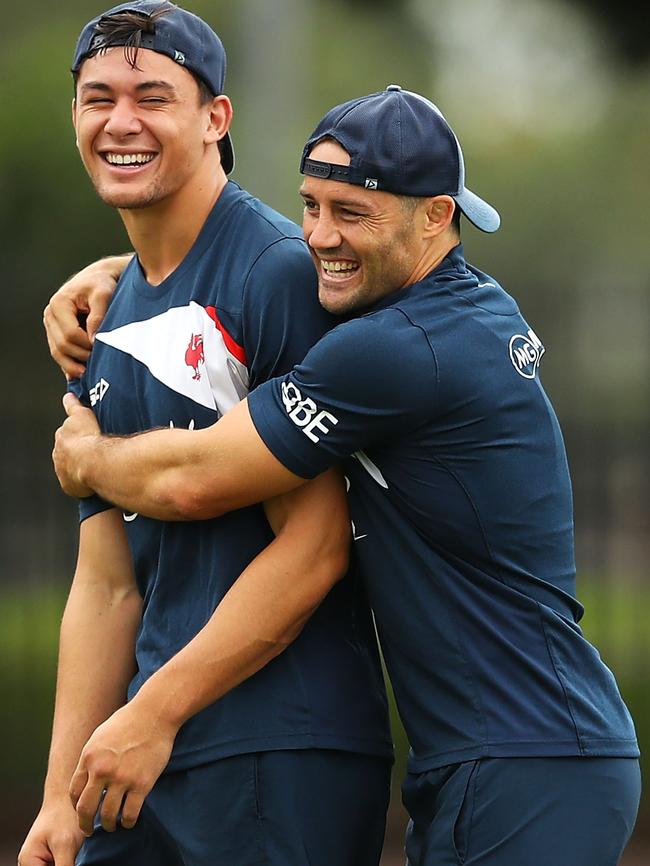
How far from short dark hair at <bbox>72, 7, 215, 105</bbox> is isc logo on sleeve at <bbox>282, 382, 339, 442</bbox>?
2.54 feet

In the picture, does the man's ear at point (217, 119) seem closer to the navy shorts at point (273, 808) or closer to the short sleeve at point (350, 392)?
the short sleeve at point (350, 392)

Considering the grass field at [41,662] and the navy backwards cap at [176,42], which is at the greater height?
the navy backwards cap at [176,42]

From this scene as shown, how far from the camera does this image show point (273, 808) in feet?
10.3

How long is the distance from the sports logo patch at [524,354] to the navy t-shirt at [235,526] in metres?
0.37

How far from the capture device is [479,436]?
10.1ft

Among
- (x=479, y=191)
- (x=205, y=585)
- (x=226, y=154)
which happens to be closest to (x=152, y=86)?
(x=226, y=154)

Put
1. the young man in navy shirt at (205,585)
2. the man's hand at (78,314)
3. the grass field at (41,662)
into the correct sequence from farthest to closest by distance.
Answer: the grass field at (41,662)
the man's hand at (78,314)
the young man in navy shirt at (205,585)

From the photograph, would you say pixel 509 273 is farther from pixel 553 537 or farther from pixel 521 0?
pixel 553 537

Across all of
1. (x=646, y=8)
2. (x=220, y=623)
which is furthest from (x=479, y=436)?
(x=646, y=8)

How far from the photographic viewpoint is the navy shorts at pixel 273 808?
10.3 feet

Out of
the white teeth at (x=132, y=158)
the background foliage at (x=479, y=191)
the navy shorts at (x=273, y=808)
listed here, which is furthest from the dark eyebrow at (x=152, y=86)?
the background foliage at (x=479, y=191)

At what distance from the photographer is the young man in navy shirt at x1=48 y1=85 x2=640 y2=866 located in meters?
3.03

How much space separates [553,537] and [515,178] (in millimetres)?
14095

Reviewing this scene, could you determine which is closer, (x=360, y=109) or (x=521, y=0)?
(x=360, y=109)
